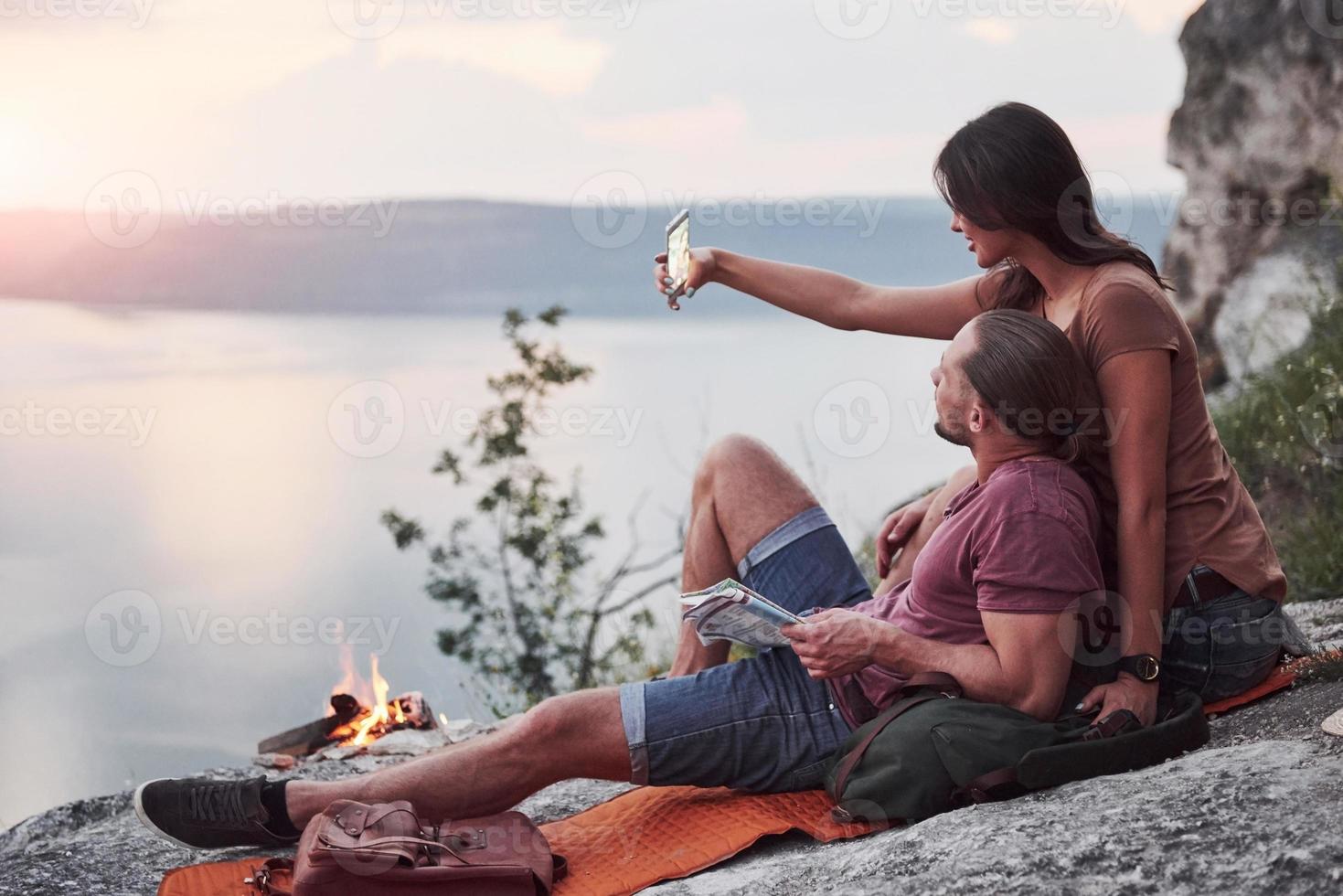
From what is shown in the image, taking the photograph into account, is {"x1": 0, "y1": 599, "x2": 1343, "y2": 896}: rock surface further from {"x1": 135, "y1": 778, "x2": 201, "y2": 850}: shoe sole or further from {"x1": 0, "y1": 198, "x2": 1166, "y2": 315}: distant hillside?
{"x1": 0, "y1": 198, "x2": 1166, "y2": 315}: distant hillside

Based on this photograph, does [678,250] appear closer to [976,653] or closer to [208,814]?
[976,653]

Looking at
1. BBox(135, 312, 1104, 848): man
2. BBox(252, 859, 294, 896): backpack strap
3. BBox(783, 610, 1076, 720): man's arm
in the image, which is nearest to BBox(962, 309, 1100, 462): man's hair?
BBox(135, 312, 1104, 848): man

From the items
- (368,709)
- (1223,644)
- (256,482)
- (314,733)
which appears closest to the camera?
(1223,644)

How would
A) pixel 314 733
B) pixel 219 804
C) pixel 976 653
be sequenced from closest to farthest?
pixel 976 653, pixel 219 804, pixel 314 733

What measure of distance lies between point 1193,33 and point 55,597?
7.52 meters

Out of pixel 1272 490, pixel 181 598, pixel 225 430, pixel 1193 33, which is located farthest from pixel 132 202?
pixel 1193 33

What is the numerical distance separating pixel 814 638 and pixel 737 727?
317 millimetres

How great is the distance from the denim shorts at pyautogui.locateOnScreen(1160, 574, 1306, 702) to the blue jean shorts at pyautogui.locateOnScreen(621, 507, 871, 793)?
0.73 metres

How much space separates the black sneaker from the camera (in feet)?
9.96

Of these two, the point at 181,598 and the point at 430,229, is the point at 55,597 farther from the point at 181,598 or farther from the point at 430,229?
the point at 430,229

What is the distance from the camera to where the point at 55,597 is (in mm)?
7547

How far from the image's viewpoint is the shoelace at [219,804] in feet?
9.95

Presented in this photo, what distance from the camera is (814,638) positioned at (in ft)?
8.91

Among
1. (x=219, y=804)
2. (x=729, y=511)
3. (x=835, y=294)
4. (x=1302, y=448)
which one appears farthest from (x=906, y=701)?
(x=1302, y=448)
